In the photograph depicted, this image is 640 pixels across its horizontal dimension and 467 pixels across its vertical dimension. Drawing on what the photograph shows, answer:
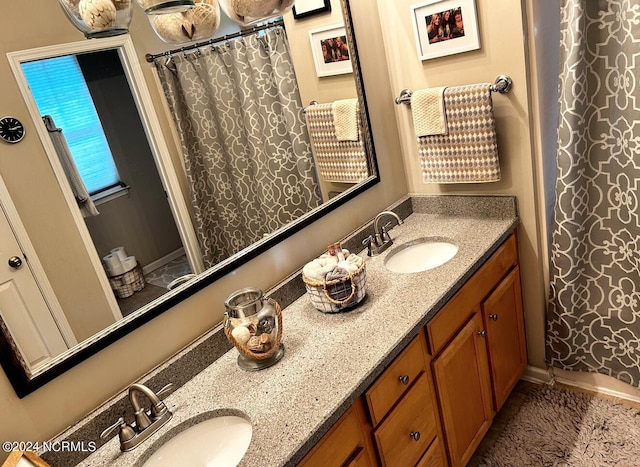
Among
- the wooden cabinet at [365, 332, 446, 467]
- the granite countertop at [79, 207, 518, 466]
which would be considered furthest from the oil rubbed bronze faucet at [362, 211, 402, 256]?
the wooden cabinet at [365, 332, 446, 467]

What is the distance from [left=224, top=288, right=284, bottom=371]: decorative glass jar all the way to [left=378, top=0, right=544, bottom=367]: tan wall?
3.75 ft

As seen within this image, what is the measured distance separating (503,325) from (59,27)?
73.1 inches

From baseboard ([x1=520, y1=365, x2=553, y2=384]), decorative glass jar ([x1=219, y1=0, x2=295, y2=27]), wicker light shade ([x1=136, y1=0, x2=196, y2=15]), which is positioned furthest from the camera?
baseboard ([x1=520, y1=365, x2=553, y2=384])

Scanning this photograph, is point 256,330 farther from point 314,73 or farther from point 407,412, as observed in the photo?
point 314,73

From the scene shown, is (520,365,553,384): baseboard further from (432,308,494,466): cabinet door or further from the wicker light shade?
the wicker light shade

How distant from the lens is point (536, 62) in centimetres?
183

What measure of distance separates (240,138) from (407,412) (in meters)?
1.05

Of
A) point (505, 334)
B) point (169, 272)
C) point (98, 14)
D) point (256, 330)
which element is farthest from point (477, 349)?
point (98, 14)

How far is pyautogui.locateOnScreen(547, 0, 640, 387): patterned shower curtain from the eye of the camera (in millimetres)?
1685

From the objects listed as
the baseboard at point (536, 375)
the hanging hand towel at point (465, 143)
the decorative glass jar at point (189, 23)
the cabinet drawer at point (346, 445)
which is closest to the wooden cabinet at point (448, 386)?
the cabinet drawer at point (346, 445)

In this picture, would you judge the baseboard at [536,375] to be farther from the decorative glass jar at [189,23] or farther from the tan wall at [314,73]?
the decorative glass jar at [189,23]

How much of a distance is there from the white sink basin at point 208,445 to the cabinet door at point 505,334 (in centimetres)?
105

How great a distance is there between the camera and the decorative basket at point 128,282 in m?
1.32

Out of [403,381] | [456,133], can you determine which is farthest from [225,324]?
[456,133]
